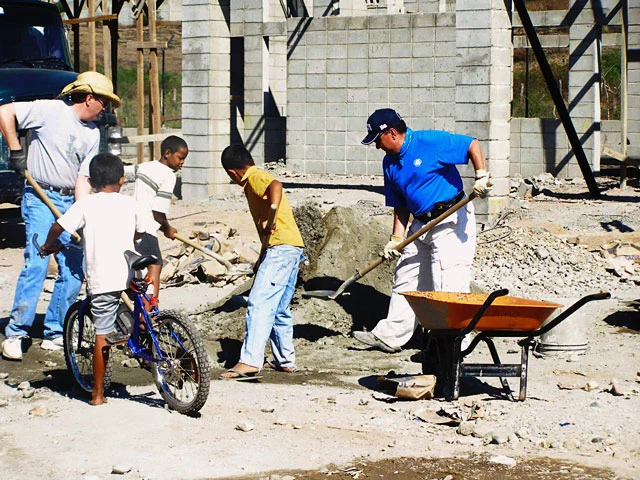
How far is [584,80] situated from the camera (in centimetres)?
1906

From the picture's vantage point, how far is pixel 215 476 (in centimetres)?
513

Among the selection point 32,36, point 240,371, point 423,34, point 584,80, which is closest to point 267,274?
point 240,371

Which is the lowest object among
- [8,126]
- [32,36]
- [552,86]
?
[8,126]

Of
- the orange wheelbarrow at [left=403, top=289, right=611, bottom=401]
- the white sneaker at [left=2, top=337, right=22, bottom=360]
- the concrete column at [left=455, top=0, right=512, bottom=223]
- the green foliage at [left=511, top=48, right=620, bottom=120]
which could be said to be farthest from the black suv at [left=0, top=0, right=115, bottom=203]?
the green foliage at [left=511, top=48, right=620, bottom=120]

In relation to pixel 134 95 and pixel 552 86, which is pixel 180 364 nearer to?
pixel 552 86

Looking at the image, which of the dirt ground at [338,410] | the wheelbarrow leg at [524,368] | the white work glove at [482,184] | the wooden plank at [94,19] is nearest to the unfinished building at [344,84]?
the wooden plank at [94,19]

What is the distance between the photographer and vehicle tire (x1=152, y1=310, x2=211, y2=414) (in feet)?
19.2

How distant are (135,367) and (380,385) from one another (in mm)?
1806

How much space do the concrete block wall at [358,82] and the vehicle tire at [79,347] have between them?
41.3ft

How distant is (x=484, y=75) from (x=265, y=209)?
655 centimetres

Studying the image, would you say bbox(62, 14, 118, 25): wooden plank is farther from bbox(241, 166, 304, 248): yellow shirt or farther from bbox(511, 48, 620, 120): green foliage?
bbox(511, 48, 620, 120): green foliage

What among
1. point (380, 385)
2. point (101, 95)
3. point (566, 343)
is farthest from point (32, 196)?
point (566, 343)

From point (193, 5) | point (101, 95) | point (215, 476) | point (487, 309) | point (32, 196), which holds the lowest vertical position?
point (215, 476)

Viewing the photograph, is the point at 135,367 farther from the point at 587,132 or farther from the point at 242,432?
the point at 587,132
